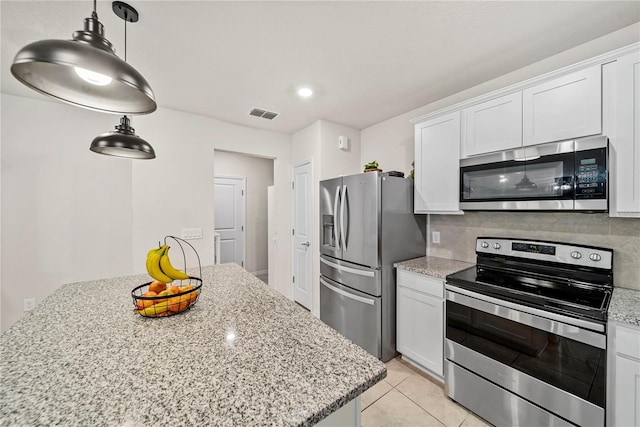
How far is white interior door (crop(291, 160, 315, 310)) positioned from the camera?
11.0ft

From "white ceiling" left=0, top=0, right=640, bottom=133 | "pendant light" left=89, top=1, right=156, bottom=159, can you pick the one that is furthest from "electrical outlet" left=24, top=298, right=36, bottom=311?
"pendant light" left=89, top=1, right=156, bottom=159

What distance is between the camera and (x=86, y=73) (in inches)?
34.5

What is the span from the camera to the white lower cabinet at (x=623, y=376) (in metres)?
1.16

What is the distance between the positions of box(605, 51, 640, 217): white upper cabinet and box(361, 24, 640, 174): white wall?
0.50m

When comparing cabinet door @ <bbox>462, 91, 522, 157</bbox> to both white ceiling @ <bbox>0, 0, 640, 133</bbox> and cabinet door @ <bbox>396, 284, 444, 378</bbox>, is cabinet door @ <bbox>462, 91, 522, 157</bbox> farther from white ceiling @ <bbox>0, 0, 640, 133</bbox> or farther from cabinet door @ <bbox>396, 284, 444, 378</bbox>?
cabinet door @ <bbox>396, 284, 444, 378</bbox>

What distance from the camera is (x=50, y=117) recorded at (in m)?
2.60

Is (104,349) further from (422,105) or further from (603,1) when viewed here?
(422,105)

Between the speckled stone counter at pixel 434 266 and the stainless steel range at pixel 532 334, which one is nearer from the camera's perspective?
the stainless steel range at pixel 532 334

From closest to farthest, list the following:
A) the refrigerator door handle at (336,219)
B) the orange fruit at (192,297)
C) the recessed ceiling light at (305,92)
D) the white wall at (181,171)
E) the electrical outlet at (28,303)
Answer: the orange fruit at (192,297)
the recessed ceiling light at (305,92)
the electrical outlet at (28,303)
the refrigerator door handle at (336,219)
the white wall at (181,171)

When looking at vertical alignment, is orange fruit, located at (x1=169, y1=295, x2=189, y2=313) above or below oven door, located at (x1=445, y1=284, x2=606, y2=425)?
above

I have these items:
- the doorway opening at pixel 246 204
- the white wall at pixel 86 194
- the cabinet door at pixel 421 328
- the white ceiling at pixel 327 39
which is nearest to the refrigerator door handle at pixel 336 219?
the cabinet door at pixel 421 328

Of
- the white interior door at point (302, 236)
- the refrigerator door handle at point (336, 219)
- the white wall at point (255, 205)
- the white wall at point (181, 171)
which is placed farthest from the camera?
the white wall at point (255, 205)

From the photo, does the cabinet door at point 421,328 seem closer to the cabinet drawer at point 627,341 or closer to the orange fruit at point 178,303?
the cabinet drawer at point 627,341

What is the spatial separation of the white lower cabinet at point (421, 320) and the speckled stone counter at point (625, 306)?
87 cm
